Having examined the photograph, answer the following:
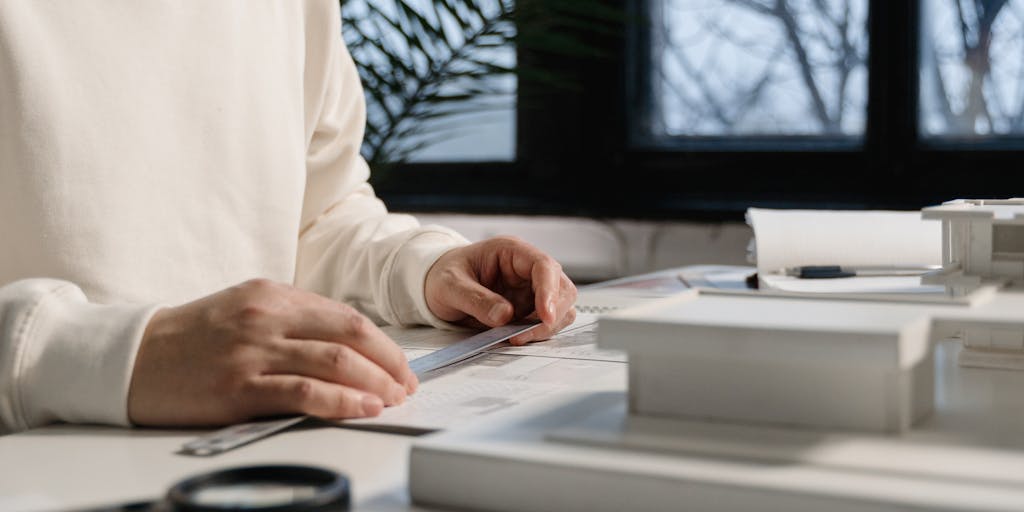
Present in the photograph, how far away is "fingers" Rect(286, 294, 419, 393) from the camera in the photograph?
0.65 metres

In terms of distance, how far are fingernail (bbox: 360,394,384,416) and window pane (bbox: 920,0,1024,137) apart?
1731 mm

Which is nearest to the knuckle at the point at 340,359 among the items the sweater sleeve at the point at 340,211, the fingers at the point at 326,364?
the fingers at the point at 326,364

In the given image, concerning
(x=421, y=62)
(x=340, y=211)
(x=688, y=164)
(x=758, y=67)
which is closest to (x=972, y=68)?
(x=758, y=67)

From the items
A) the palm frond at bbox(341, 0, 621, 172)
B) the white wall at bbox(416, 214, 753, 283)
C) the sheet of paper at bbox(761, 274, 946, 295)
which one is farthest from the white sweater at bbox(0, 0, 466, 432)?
the white wall at bbox(416, 214, 753, 283)

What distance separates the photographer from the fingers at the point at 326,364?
0.64m

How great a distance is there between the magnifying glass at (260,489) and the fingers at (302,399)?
0.20 m

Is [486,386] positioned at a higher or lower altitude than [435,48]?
lower

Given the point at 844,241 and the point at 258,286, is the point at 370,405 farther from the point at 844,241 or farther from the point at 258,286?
the point at 844,241

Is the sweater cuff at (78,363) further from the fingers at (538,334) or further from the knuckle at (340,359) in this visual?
the fingers at (538,334)

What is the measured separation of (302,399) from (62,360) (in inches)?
5.7

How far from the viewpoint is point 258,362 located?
2.09 feet

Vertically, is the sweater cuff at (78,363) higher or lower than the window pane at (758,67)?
lower

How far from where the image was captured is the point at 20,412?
648 mm

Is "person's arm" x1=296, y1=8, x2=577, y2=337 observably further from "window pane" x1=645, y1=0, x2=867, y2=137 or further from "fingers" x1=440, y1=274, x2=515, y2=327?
"window pane" x1=645, y1=0, x2=867, y2=137
